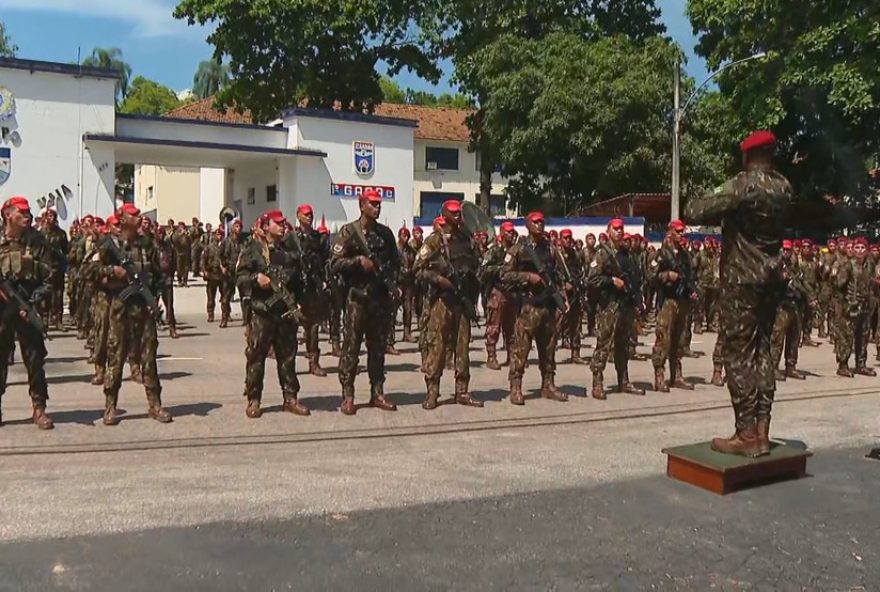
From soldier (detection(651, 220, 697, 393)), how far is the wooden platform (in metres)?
3.68

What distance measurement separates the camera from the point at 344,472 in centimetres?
670

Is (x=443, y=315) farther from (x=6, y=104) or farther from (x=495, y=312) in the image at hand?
(x=6, y=104)

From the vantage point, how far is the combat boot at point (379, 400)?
9109 millimetres

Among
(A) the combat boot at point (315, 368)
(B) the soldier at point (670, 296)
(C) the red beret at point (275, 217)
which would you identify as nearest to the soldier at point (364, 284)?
(C) the red beret at point (275, 217)

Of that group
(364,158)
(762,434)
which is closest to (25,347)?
(762,434)

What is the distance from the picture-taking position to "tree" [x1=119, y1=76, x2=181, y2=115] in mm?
63688

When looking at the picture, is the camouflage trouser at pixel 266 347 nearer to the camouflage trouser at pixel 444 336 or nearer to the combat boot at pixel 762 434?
the camouflage trouser at pixel 444 336

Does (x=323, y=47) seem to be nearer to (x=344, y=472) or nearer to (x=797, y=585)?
(x=344, y=472)

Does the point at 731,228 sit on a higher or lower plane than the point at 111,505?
higher

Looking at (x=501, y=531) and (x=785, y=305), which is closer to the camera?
(x=501, y=531)

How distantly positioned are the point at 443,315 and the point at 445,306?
0.32ft

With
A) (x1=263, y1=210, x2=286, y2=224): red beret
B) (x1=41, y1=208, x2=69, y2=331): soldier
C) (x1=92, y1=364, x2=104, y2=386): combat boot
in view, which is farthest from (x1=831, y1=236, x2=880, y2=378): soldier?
(x1=41, y1=208, x2=69, y2=331): soldier

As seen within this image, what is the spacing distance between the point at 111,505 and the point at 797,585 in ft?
13.5

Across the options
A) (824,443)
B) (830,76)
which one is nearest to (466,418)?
(824,443)
